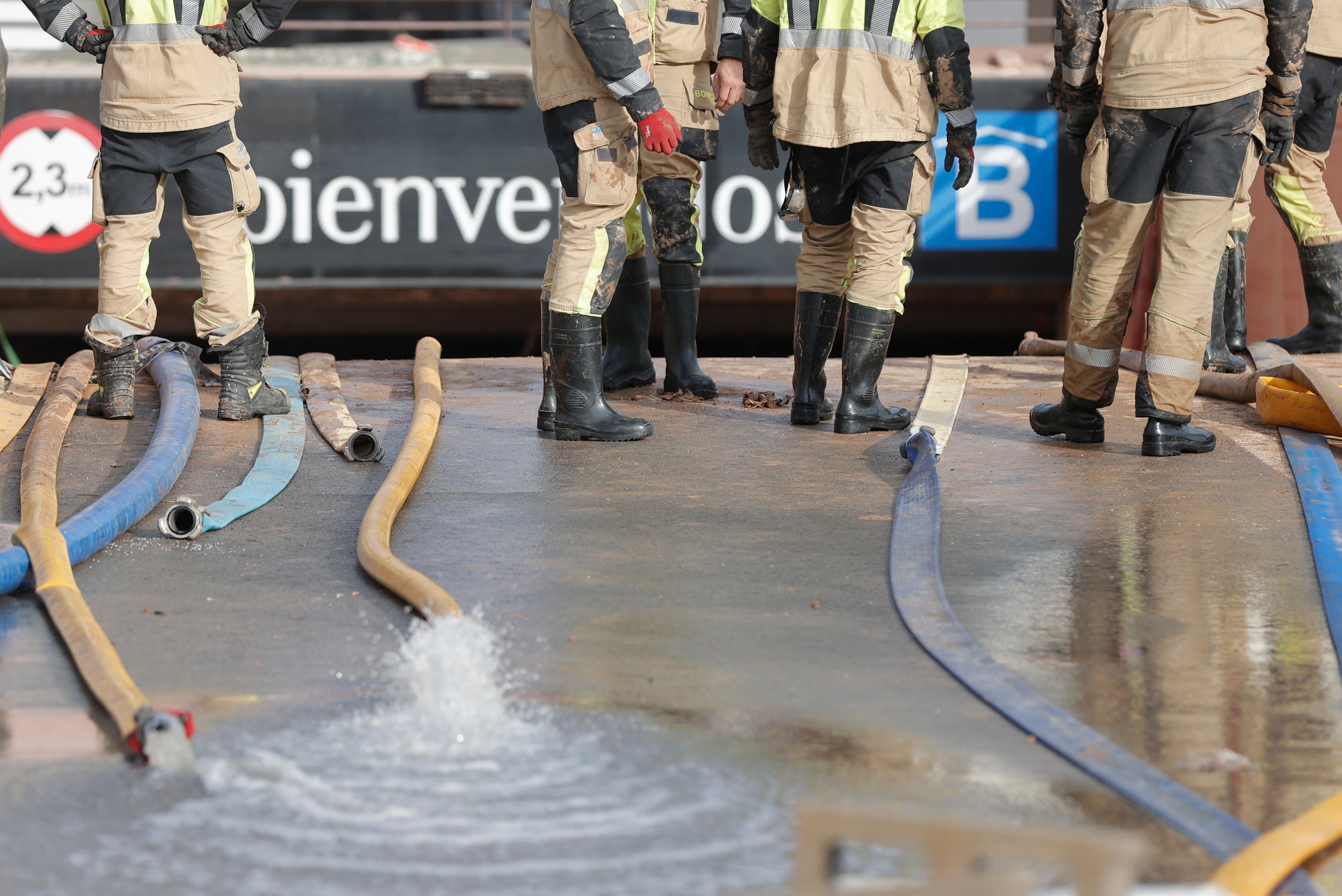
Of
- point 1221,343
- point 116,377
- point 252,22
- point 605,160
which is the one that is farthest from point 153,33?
point 1221,343

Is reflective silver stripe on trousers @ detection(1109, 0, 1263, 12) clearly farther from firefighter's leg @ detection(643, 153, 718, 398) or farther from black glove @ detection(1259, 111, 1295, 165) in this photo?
firefighter's leg @ detection(643, 153, 718, 398)

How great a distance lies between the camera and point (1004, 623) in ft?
10.3

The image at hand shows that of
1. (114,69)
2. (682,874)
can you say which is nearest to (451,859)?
(682,874)

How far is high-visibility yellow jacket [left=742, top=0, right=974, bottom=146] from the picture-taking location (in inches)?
197

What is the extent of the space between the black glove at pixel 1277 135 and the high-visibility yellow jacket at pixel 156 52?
350 cm

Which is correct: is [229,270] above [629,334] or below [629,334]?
above

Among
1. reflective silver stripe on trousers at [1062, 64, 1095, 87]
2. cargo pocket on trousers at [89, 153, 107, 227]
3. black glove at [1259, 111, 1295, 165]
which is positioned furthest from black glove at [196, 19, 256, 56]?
black glove at [1259, 111, 1295, 165]

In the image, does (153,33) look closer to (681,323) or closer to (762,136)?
(762,136)

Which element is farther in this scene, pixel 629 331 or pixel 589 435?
pixel 629 331

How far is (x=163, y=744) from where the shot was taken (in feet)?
7.63

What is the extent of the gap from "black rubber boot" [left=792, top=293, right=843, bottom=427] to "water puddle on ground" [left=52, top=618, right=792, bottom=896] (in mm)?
3079

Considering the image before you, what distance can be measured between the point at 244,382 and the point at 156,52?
1.24 metres

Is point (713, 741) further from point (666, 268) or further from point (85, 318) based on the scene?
point (85, 318)

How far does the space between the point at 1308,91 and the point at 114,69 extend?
16.5 ft
